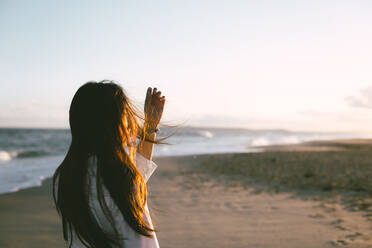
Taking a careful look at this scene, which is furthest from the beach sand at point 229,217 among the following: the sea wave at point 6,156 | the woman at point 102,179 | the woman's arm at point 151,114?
the sea wave at point 6,156

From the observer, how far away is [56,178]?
133 centimetres

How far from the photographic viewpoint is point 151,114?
1.54 meters

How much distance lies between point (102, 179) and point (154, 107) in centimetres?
52

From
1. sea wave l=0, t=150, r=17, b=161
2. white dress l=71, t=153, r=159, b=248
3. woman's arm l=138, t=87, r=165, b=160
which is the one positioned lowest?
sea wave l=0, t=150, r=17, b=161

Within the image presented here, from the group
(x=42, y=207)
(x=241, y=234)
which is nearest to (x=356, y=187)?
(x=241, y=234)

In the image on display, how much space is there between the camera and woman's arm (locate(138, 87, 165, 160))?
149 cm

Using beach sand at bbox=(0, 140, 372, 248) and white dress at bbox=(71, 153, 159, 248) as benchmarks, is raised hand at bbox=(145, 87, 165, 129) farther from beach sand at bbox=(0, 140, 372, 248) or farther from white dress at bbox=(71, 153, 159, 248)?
beach sand at bbox=(0, 140, 372, 248)

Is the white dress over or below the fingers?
below

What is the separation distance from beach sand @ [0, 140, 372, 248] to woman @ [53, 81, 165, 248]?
2.36 m

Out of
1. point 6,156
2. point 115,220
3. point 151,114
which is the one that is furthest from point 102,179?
point 6,156

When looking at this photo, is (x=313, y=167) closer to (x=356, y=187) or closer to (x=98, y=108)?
(x=356, y=187)

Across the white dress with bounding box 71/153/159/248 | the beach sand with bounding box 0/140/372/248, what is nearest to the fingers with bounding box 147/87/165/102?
the white dress with bounding box 71/153/159/248

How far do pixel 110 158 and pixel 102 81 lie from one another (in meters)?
0.38

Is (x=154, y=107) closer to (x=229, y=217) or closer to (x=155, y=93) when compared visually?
(x=155, y=93)
